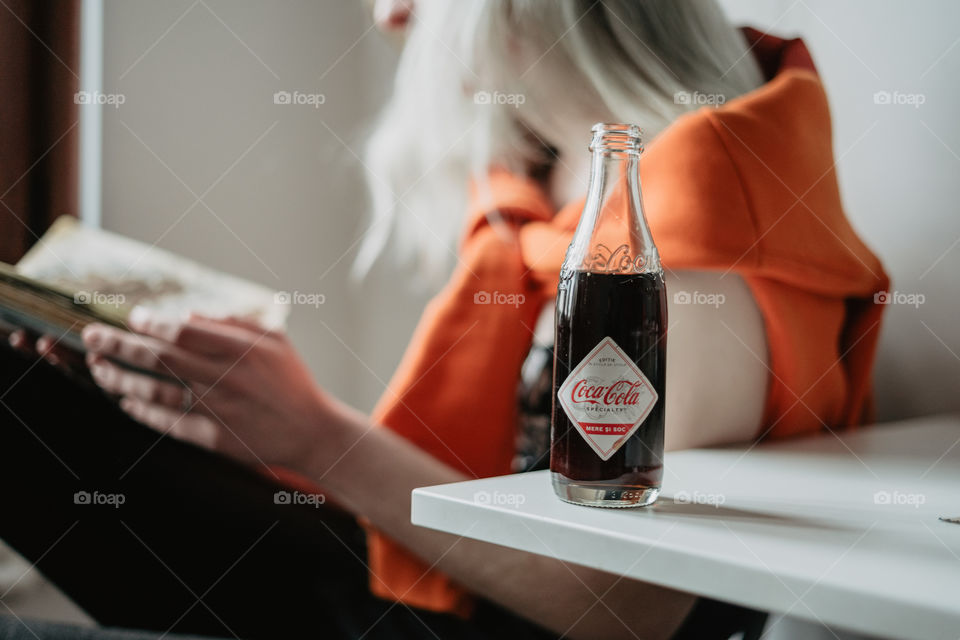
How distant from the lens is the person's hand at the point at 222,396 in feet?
2.66

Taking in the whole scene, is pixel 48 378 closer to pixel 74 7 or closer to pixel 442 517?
pixel 442 517

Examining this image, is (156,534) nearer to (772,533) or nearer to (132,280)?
(132,280)

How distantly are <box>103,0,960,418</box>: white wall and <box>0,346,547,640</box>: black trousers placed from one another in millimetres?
697

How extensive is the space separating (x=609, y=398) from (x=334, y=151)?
5.31 ft

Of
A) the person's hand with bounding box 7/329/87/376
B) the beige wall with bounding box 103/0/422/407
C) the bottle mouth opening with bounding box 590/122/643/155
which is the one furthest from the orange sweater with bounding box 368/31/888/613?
the beige wall with bounding box 103/0/422/407

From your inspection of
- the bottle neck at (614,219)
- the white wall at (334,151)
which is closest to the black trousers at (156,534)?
the bottle neck at (614,219)

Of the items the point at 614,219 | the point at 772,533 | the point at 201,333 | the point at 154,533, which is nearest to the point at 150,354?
the point at 201,333

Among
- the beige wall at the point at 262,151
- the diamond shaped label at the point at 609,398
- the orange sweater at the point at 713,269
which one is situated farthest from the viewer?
the beige wall at the point at 262,151

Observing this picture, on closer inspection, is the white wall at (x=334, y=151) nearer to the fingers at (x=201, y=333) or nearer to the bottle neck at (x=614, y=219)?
the bottle neck at (x=614, y=219)

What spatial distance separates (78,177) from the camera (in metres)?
1.42

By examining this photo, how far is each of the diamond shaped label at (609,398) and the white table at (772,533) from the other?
0.04 m

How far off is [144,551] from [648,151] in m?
0.70

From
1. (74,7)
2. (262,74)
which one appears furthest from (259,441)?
(262,74)

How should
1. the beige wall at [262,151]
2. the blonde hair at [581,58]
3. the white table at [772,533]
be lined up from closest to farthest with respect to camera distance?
1. the white table at [772,533]
2. the blonde hair at [581,58]
3. the beige wall at [262,151]
